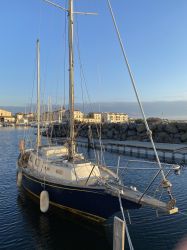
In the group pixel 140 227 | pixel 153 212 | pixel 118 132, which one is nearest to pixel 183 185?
pixel 153 212

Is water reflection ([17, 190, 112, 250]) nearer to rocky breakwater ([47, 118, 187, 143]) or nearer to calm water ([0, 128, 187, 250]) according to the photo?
calm water ([0, 128, 187, 250])

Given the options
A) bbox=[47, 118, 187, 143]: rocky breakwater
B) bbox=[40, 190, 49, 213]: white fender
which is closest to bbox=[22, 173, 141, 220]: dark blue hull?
bbox=[40, 190, 49, 213]: white fender

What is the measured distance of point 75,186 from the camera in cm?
1834

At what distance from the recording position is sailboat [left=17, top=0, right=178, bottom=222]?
16.3 meters

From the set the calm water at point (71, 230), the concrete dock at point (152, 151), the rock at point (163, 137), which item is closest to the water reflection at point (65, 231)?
the calm water at point (71, 230)

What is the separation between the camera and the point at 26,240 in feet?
57.3

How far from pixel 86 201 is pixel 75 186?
1080 mm

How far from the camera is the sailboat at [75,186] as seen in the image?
643 inches

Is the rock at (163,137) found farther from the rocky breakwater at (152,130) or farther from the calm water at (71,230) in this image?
the calm water at (71,230)

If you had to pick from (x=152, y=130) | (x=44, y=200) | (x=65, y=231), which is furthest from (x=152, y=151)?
(x=65, y=231)

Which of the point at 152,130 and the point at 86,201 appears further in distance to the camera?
the point at 152,130

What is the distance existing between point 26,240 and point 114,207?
5300 mm

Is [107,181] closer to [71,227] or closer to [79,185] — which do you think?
[79,185]

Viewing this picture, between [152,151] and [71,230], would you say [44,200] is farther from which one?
[152,151]
